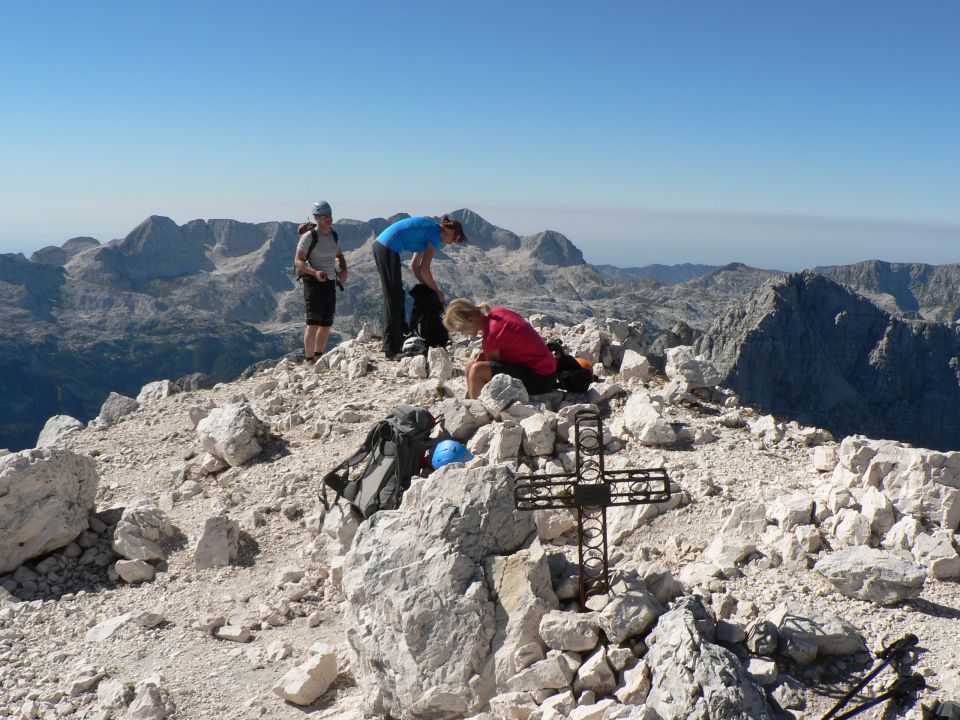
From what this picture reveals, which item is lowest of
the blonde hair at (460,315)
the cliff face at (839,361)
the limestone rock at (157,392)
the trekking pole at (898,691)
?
the cliff face at (839,361)

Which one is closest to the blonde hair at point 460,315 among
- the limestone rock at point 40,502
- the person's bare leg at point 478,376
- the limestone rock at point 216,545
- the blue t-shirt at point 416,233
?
the person's bare leg at point 478,376

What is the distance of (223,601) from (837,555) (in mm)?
6866

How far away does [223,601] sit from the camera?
8695 mm

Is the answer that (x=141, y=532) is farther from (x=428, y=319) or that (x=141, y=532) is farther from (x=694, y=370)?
(x=694, y=370)

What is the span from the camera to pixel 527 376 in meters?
11.4

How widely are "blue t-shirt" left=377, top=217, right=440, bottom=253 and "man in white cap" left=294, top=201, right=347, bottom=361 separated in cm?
151

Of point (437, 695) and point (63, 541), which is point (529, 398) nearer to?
point (437, 695)

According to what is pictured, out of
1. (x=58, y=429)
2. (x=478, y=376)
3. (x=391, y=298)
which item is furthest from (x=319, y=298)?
(x=58, y=429)

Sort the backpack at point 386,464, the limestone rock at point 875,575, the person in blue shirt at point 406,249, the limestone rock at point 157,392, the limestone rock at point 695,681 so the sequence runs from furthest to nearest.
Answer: the limestone rock at point 157,392 < the person in blue shirt at point 406,249 < the backpack at point 386,464 < the limestone rock at point 875,575 < the limestone rock at point 695,681

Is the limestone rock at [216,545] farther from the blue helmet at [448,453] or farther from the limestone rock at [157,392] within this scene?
the limestone rock at [157,392]

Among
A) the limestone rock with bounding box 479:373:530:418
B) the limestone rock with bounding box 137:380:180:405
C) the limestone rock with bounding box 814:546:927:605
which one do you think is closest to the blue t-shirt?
the limestone rock with bounding box 479:373:530:418

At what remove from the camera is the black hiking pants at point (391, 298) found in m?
14.1

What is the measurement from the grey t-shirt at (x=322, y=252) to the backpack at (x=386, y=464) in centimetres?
570

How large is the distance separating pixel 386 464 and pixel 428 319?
627 cm
